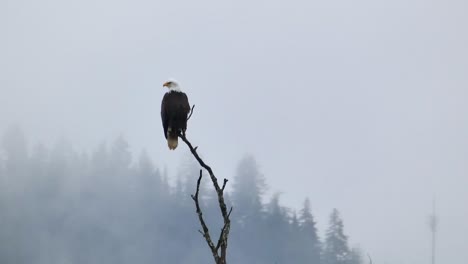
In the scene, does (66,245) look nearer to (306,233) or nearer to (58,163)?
(58,163)

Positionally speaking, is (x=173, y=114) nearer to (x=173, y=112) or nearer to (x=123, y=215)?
(x=173, y=112)

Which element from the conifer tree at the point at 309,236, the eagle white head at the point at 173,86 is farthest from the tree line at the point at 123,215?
the eagle white head at the point at 173,86

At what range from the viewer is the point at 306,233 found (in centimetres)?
10375

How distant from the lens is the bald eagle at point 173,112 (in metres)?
→ 9.70

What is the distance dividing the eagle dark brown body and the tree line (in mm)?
87341

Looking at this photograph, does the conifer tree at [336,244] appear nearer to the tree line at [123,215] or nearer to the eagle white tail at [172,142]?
the tree line at [123,215]

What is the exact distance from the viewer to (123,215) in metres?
110

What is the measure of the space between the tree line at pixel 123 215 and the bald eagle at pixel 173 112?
87299 millimetres

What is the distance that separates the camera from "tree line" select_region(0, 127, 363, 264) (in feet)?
336

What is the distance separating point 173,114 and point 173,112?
2.1 inches

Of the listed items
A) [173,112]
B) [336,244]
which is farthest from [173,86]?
[336,244]

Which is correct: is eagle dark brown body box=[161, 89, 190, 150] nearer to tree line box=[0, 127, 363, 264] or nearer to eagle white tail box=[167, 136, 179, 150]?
eagle white tail box=[167, 136, 179, 150]

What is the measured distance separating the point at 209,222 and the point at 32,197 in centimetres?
2218

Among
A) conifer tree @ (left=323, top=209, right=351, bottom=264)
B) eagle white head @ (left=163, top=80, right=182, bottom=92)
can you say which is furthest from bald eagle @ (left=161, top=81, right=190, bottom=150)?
conifer tree @ (left=323, top=209, right=351, bottom=264)
